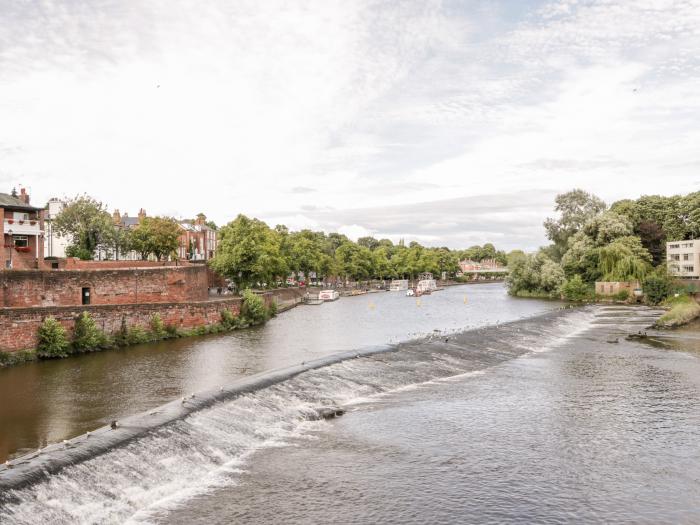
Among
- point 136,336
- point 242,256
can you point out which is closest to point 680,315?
point 242,256

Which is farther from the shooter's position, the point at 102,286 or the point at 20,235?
the point at 20,235

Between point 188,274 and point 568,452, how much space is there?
4631 cm

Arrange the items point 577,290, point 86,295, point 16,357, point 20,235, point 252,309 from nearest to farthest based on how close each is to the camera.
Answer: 1. point 16,357
2. point 86,295
3. point 20,235
4. point 252,309
5. point 577,290

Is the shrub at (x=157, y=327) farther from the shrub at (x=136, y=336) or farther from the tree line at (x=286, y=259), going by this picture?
the tree line at (x=286, y=259)

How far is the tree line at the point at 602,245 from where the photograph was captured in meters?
98.8

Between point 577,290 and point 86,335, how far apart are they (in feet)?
271

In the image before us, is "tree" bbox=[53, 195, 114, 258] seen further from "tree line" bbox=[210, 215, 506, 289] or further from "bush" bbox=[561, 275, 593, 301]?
"bush" bbox=[561, 275, 593, 301]

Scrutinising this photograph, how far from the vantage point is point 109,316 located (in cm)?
4656

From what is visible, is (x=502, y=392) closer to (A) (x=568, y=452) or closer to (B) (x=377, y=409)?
(B) (x=377, y=409)

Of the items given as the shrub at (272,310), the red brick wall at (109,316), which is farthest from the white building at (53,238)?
the red brick wall at (109,316)

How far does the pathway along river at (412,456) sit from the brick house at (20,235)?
31118 millimetres

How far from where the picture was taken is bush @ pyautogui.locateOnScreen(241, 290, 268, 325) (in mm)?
63906

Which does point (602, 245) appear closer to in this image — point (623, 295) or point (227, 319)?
point (623, 295)

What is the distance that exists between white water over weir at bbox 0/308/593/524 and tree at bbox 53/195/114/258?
48.4m
